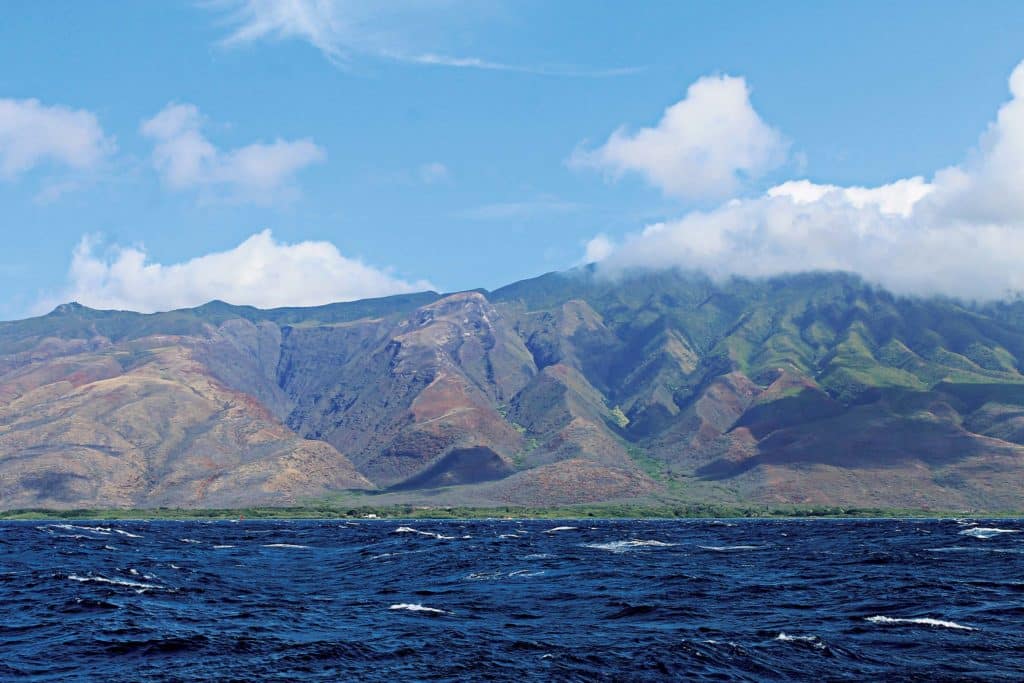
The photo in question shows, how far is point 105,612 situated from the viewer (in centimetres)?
9669

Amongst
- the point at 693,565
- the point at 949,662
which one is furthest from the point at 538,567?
the point at 949,662

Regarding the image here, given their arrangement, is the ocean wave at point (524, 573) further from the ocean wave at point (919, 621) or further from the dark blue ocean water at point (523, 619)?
the ocean wave at point (919, 621)

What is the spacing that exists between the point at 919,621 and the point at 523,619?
33.6 meters

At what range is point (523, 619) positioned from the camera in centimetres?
9438

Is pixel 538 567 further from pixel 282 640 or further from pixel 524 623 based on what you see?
pixel 282 640

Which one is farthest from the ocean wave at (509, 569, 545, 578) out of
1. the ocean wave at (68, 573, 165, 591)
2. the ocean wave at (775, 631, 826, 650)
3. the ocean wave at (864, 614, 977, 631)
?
the ocean wave at (775, 631, 826, 650)

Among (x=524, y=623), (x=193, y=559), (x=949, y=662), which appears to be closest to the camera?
(x=949, y=662)

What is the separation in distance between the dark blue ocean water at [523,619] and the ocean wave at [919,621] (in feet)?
1.17

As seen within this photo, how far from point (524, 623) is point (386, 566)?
72.1 meters

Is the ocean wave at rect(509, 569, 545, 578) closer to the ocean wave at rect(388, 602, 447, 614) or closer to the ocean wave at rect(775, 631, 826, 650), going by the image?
the ocean wave at rect(388, 602, 447, 614)

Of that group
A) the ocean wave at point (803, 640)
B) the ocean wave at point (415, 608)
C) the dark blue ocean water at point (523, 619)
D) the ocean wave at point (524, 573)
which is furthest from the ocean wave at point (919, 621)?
the ocean wave at point (524, 573)

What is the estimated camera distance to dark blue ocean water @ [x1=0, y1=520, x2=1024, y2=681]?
69250mm

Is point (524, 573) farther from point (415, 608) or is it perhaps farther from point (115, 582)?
point (115, 582)

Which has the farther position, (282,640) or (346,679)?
(282,640)
